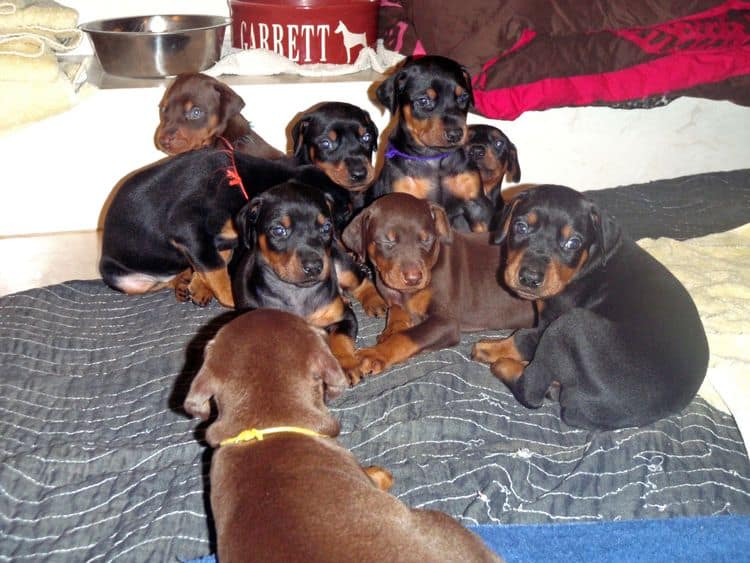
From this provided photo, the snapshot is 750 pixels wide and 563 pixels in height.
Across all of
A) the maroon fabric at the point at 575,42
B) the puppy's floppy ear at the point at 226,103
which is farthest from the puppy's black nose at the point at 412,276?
the maroon fabric at the point at 575,42

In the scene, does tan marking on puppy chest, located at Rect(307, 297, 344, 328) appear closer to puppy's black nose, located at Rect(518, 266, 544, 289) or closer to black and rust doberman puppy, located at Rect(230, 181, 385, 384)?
black and rust doberman puppy, located at Rect(230, 181, 385, 384)

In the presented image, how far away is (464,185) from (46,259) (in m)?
2.93

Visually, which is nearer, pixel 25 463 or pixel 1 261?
pixel 25 463

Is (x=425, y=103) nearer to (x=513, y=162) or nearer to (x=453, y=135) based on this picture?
(x=453, y=135)

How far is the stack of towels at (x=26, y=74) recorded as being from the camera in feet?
16.5

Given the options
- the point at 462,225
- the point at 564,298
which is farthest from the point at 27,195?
the point at 564,298

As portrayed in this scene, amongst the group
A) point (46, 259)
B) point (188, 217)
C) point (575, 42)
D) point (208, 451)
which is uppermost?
point (575, 42)

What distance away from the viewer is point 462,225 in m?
4.52

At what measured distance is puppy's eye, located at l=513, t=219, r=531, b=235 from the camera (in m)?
3.30

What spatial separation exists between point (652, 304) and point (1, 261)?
4.23m

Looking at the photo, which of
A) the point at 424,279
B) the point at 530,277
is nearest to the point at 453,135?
the point at 424,279

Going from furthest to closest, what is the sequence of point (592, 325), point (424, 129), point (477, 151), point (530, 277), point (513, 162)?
point (513, 162) < point (477, 151) < point (424, 129) < point (530, 277) < point (592, 325)

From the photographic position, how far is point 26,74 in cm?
505

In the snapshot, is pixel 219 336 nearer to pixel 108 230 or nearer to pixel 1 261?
pixel 108 230
